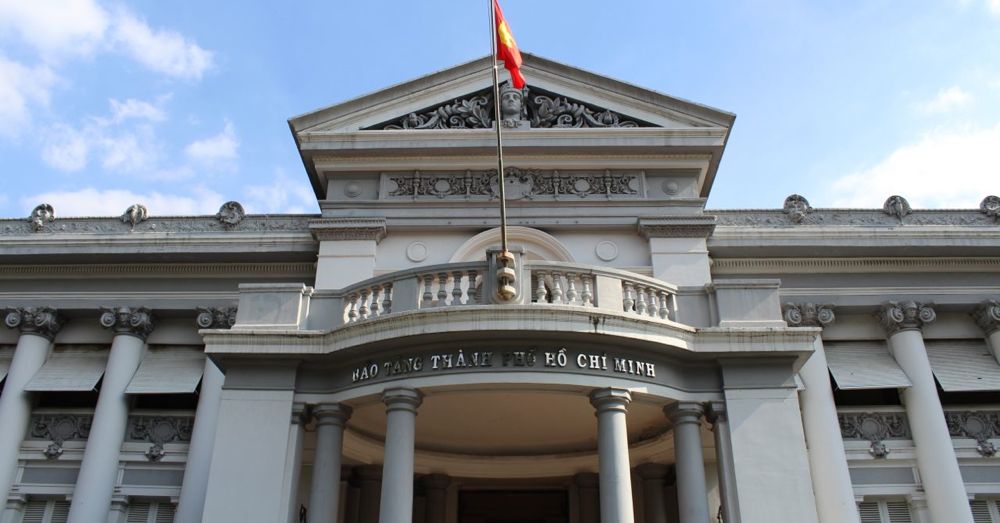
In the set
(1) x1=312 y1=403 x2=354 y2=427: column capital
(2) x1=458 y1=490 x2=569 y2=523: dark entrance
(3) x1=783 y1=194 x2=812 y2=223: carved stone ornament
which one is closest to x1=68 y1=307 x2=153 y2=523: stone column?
(1) x1=312 y1=403 x2=354 y2=427: column capital

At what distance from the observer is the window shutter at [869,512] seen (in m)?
17.3

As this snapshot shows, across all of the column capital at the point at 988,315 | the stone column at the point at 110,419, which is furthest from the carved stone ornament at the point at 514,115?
the column capital at the point at 988,315

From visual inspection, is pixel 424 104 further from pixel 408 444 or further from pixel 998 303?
pixel 998 303

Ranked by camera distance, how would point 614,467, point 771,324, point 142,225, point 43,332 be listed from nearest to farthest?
point 614,467 < point 771,324 < point 43,332 < point 142,225

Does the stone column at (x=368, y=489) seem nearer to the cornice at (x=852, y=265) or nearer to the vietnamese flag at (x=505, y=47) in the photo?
the vietnamese flag at (x=505, y=47)

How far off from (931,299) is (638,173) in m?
7.61

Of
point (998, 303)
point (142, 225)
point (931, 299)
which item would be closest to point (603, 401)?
point (931, 299)

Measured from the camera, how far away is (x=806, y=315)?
18906 millimetres

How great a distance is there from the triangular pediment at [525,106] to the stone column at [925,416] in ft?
21.3

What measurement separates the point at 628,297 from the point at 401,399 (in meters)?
4.04

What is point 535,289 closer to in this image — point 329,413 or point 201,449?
point 329,413

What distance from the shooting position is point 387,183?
1938 centimetres

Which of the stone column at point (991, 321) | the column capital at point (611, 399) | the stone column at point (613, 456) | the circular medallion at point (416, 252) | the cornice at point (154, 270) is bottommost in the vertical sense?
the stone column at point (613, 456)

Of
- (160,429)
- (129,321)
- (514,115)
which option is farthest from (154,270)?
(514,115)
